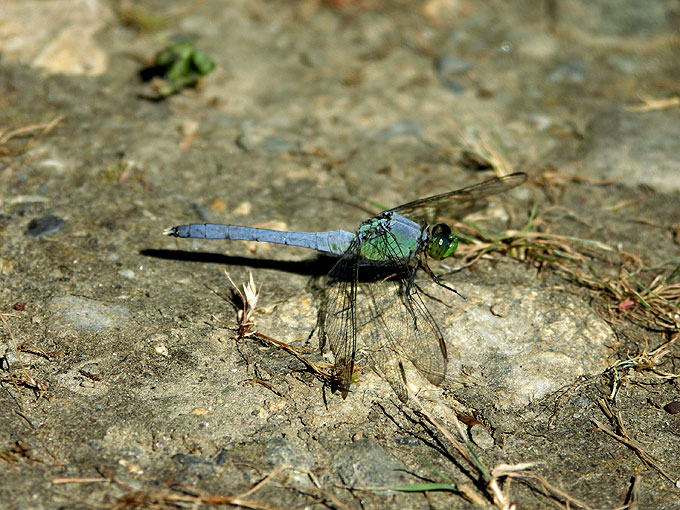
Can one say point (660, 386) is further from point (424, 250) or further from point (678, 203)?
point (678, 203)

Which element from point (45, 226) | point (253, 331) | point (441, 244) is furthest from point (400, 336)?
point (45, 226)

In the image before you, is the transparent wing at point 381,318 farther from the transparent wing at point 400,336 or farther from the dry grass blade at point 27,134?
the dry grass blade at point 27,134

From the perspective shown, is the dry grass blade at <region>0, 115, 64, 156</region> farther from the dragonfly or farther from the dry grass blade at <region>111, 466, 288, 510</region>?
the dry grass blade at <region>111, 466, 288, 510</region>

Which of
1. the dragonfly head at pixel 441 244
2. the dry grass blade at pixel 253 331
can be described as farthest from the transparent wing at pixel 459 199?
the dry grass blade at pixel 253 331

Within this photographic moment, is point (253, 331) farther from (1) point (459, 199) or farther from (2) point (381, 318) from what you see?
(1) point (459, 199)

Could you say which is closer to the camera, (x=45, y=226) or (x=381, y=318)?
(x=381, y=318)

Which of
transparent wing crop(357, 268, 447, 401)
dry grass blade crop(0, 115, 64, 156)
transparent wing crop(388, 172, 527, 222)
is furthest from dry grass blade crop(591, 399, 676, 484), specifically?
dry grass blade crop(0, 115, 64, 156)
